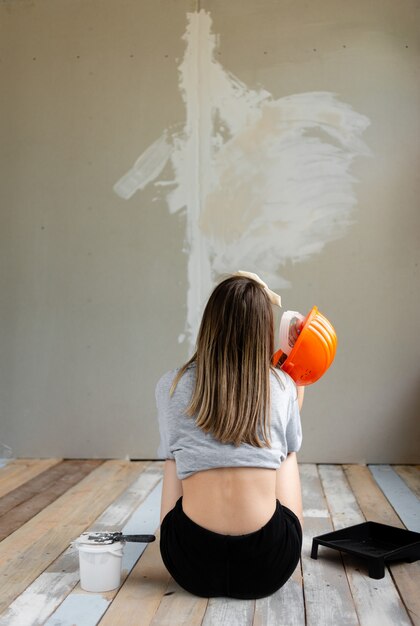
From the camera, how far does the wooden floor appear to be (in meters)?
1.81

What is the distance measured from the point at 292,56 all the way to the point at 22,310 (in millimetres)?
1955

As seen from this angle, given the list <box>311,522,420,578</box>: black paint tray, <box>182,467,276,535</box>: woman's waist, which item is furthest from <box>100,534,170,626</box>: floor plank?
<box>311,522,420,578</box>: black paint tray

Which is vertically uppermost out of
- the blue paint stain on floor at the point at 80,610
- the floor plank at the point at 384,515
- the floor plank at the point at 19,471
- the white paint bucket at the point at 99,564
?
the white paint bucket at the point at 99,564

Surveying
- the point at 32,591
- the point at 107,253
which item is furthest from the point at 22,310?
the point at 32,591

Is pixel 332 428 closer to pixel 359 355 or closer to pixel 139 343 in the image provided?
pixel 359 355

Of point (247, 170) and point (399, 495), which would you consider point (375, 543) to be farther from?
point (247, 170)

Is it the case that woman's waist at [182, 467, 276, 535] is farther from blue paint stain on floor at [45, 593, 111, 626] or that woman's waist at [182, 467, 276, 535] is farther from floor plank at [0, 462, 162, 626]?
floor plank at [0, 462, 162, 626]

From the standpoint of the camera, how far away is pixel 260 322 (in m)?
1.85

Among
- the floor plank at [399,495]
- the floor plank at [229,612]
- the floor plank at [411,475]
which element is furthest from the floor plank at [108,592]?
the floor plank at [411,475]

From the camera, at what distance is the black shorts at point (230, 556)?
1832 mm

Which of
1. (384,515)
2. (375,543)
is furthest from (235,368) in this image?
(384,515)

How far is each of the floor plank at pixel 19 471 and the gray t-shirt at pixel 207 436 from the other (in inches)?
58.5

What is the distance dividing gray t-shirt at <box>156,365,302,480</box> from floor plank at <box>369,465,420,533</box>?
980mm

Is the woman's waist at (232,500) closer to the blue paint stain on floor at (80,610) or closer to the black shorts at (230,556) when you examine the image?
the black shorts at (230,556)
